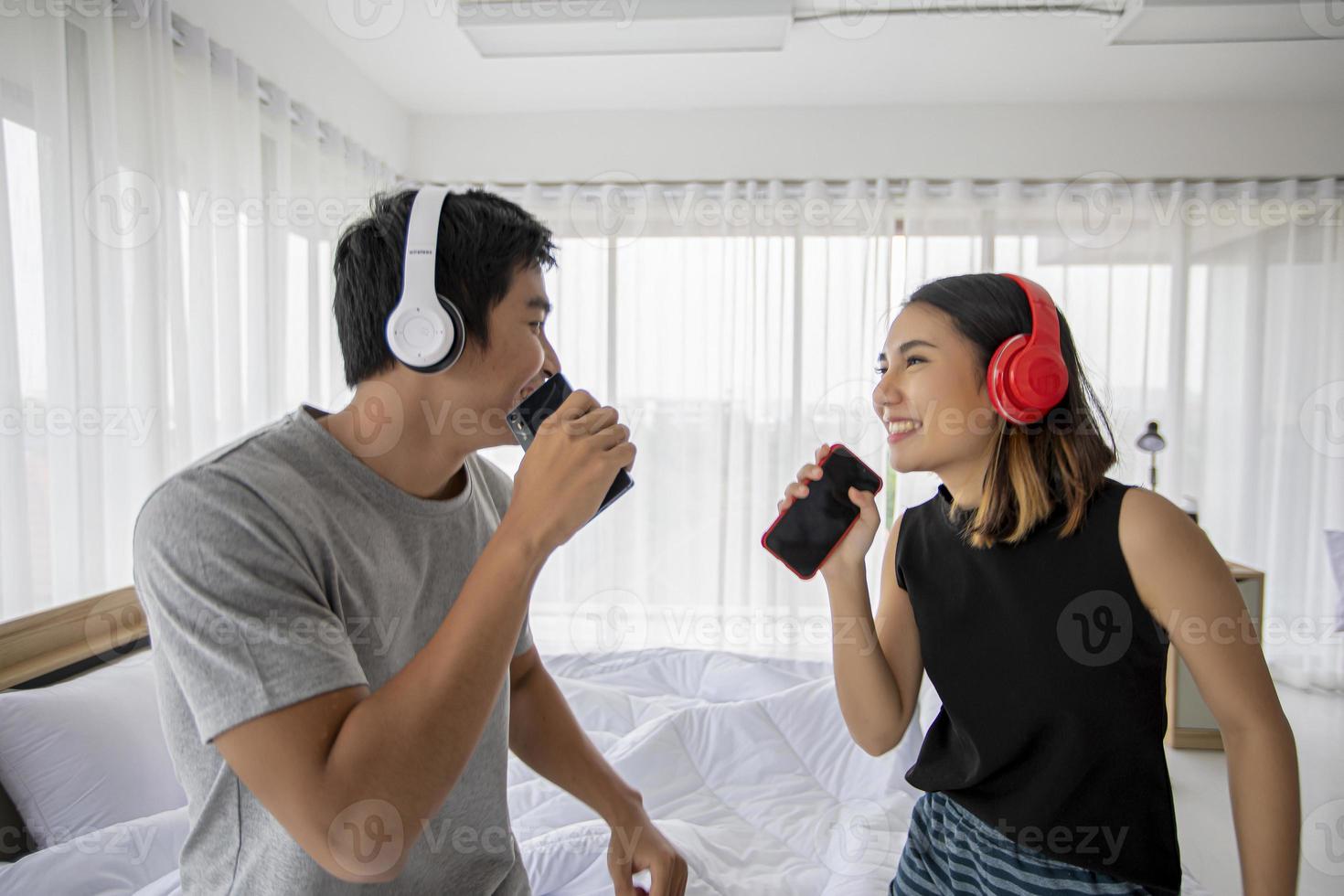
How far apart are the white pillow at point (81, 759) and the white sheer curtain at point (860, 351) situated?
2.58 m

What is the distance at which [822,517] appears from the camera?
3.71 ft

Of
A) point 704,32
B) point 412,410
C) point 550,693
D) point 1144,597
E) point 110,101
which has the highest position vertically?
point 704,32

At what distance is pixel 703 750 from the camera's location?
189 centimetres

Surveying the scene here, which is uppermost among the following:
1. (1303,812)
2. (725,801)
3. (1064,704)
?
(1064,704)

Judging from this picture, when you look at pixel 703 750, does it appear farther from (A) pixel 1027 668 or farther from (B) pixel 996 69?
(B) pixel 996 69

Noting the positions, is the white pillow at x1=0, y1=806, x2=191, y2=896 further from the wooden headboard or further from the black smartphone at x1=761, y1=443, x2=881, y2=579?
the black smartphone at x1=761, y1=443, x2=881, y2=579

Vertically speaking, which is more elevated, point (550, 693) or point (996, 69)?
point (996, 69)

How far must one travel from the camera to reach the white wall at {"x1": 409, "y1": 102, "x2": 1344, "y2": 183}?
3.84 m

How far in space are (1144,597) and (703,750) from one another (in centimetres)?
120

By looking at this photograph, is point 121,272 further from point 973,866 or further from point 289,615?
point 973,866

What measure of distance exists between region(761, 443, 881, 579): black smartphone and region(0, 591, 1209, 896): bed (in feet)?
2.02

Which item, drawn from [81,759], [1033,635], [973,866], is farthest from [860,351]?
[81,759]

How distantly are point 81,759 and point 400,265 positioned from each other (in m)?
1.16

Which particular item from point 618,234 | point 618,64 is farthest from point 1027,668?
point 618,234
